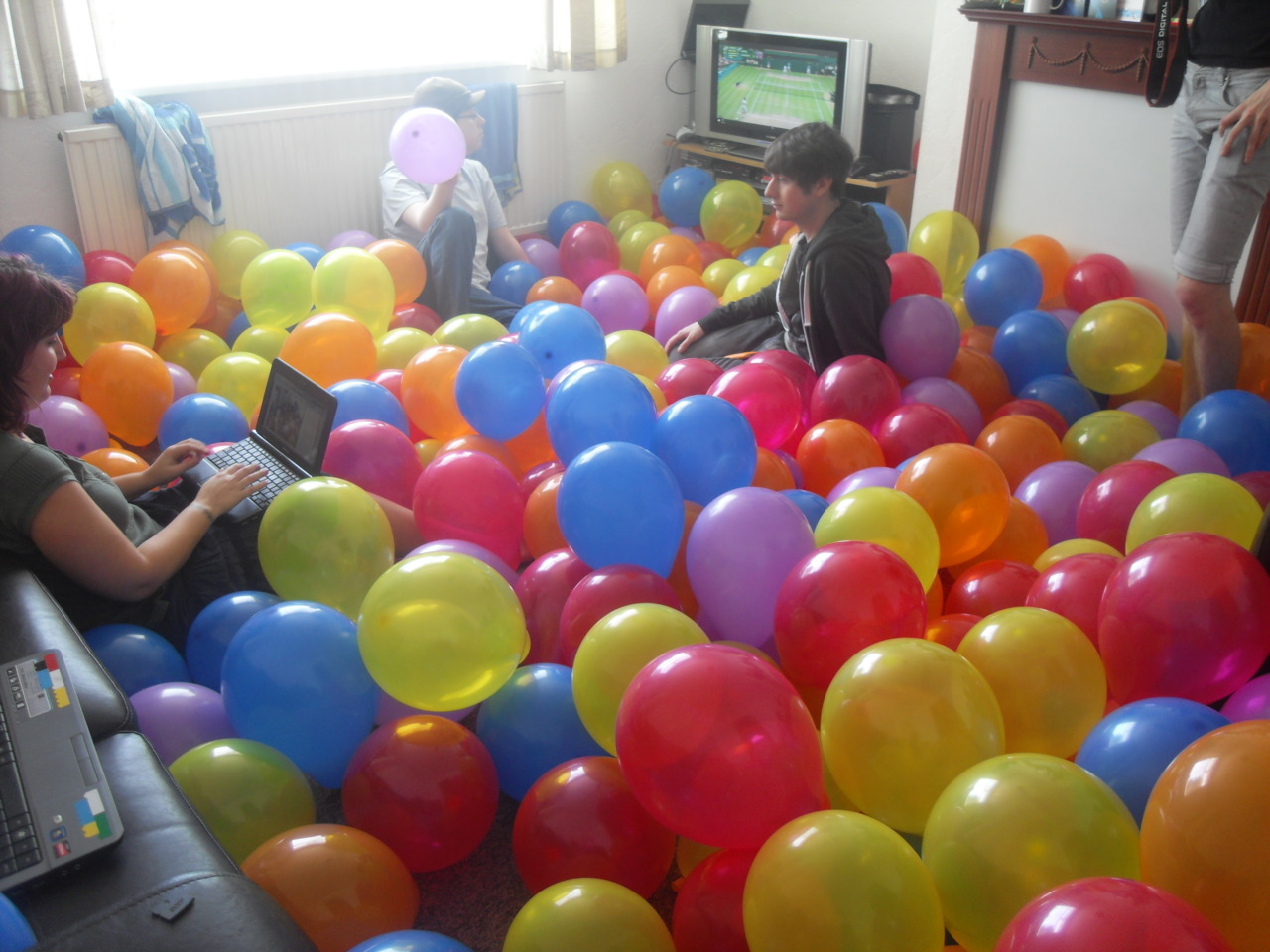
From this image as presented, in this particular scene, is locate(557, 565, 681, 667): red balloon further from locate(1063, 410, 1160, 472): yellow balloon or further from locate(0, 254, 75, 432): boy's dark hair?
locate(1063, 410, 1160, 472): yellow balloon

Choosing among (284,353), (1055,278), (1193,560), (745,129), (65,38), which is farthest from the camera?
(745,129)

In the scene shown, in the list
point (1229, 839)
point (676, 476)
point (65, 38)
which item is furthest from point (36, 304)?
point (65, 38)

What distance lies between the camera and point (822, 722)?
126 cm

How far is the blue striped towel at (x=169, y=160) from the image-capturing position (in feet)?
10.6

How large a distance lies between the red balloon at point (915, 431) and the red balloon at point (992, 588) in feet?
1.52

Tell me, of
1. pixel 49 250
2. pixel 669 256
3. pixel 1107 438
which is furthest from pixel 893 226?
pixel 49 250

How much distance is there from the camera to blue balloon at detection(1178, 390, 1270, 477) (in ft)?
7.23

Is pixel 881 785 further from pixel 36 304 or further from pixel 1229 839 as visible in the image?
pixel 36 304

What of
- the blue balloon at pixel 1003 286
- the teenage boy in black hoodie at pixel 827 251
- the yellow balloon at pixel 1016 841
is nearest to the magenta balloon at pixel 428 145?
the teenage boy in black hoodie at pixel 827 251

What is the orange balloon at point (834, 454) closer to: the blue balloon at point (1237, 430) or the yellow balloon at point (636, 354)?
the yellow balloon at point (636, 354)

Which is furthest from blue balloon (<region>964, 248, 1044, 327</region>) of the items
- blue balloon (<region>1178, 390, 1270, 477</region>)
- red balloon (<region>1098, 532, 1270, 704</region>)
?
red balloon (<region>1098, 532, 1270, 704</region>)

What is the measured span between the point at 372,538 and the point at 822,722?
88 cm

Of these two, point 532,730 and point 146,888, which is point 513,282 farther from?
point 146,888

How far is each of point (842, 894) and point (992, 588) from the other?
88cm
